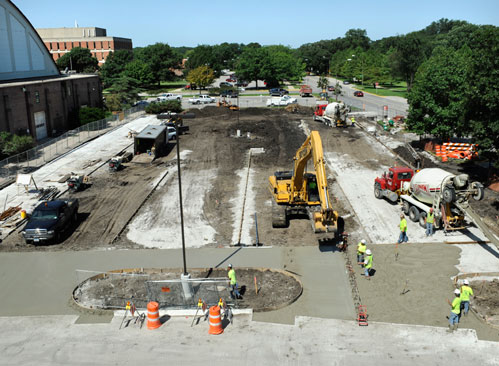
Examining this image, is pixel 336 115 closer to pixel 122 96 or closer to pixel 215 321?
pixel 122 96

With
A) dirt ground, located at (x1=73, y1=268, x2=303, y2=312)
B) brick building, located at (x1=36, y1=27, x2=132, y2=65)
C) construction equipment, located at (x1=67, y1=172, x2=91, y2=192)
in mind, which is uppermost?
brick building, located at (x1=36, y1=27, x2=132, y2=65)

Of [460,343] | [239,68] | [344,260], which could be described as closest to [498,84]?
[344,260]

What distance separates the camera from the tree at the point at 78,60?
388 feet

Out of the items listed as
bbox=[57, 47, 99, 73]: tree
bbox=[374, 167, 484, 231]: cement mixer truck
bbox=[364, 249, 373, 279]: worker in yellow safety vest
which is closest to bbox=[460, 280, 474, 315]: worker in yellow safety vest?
bbox=[364, 249, 373, 279]: worker in yellow safety vest

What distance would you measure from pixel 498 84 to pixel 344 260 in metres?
15.3

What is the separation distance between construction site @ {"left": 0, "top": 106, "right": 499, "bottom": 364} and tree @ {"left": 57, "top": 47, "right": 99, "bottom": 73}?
87.7m

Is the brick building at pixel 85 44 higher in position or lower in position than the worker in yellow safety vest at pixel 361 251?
higher

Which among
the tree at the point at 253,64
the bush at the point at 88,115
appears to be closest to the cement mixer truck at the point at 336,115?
the bush at the point at 88,115

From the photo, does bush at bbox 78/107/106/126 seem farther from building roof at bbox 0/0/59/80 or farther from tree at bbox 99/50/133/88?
tree at bbox 99/50/133/88

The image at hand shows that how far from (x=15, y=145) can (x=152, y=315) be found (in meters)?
29.2

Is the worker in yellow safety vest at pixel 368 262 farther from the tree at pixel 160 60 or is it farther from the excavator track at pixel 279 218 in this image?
the tree at pixel 160 60

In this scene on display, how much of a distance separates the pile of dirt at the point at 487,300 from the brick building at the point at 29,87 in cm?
4223

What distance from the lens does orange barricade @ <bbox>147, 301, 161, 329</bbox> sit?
15.5 m

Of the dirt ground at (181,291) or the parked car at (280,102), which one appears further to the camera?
the parked car at (280,102)
